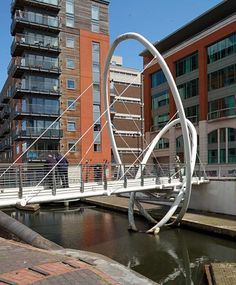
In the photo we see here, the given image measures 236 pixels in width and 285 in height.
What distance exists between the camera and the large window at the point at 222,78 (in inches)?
1729

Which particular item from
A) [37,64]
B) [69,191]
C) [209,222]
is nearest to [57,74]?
[37,64]

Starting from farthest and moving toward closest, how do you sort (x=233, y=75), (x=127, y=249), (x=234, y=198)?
(x=233, y=75) → (x=234, y=198) → (x=127, y=249)

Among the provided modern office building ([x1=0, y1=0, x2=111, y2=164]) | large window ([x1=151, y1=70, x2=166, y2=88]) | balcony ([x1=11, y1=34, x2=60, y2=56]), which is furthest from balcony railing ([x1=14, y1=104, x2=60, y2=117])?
large window ([x1=151, y1=70, x2=166, y2=88])

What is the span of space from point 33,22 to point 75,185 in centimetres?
3605

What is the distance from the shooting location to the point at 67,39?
168ft

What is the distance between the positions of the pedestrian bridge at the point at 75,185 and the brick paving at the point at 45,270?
531cm

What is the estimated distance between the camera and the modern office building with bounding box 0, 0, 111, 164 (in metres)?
48.7

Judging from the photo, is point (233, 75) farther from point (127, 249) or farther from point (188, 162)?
point (127, 249)

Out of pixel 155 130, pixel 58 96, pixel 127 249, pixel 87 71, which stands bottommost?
pixel 127 249

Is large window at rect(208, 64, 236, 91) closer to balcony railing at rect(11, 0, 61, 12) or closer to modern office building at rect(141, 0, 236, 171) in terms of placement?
modern office building at rect(141, 0, 236, 171)

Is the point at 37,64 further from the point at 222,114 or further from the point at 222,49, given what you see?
the point at 222,114

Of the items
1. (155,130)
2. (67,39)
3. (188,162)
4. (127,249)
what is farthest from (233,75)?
(127,249)

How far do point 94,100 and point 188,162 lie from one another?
33175mm

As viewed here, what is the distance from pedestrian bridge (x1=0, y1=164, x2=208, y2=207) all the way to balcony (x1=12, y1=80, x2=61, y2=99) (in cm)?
2694
